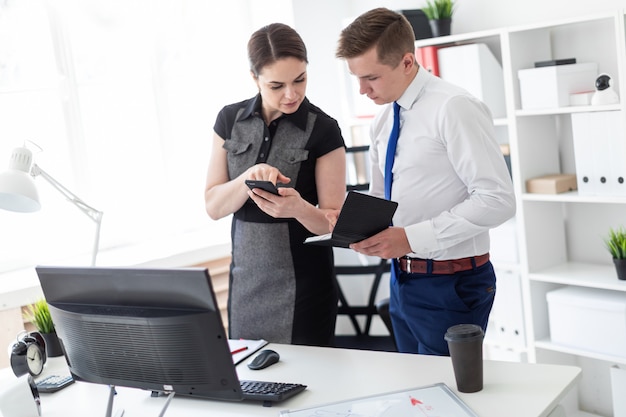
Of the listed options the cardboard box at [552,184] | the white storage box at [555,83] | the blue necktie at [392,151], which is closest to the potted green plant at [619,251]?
the cardboard box at [552,184]

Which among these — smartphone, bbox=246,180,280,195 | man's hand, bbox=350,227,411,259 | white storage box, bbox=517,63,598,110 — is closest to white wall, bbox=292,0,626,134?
white storage box, bbox=517,63,598,110

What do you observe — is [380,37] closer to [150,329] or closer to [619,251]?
[150,329]

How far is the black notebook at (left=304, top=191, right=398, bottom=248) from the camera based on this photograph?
2.01 metres

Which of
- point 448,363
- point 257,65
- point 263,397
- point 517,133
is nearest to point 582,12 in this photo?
point 517,133

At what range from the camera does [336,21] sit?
15.2 feet

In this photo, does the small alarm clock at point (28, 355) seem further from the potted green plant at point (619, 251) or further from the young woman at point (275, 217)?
the potted green plant at point (619, 251)

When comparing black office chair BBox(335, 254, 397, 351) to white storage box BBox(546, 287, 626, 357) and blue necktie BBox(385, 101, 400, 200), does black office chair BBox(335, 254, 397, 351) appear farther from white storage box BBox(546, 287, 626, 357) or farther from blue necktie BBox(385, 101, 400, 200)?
blue necktie BBox(385, 101, 400, 200)

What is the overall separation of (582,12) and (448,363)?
7.11ft

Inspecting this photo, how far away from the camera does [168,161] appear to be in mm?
4469

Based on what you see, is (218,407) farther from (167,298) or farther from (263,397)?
(167,298)

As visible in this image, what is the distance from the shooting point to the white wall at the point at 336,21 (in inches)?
149

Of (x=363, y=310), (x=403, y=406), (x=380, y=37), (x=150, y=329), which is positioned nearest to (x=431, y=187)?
(x=380, y=37)

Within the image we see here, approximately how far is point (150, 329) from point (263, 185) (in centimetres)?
67

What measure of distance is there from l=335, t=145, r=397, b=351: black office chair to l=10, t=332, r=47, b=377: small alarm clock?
2071mm
